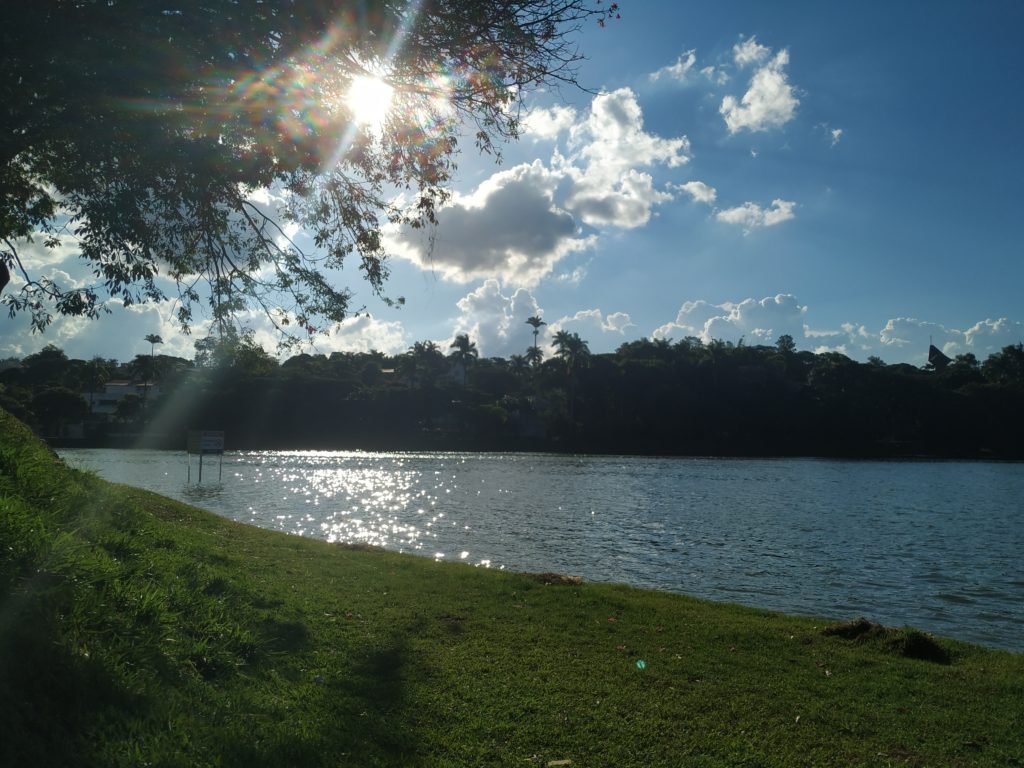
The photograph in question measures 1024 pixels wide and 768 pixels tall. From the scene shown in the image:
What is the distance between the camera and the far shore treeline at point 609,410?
3679 inches

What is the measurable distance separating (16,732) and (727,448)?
4028 inches

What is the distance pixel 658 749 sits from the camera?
570cm

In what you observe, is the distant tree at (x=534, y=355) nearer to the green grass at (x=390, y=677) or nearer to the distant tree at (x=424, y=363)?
the distant tree at (x=424, y=363)

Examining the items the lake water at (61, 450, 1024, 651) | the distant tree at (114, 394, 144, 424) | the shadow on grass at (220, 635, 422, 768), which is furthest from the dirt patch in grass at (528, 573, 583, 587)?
the distant tree at (114, 394, 144, 424)

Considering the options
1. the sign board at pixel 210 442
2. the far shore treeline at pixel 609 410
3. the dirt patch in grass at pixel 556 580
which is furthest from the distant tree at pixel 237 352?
the far shore treeline at pixel 609 410

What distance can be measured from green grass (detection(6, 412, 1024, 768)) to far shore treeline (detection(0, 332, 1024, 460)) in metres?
85.1

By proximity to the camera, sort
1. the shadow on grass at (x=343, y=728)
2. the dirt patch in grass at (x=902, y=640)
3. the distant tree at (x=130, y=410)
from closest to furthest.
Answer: the shadow on grass at (x=343, y=728) < the dirt patch in grass at (x=902, y=640) < the distant tree at (x=130, y=410)

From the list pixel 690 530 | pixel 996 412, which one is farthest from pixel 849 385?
pixel 690 530

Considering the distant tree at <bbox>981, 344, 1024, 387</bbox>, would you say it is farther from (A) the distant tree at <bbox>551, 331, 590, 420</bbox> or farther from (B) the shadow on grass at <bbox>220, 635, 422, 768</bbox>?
(B) the shadow on grass at <bbox>220, 635, 422, 768</bbox>

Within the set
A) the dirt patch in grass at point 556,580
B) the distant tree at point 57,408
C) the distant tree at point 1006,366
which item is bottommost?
the dirt patch in grass at point 556,580

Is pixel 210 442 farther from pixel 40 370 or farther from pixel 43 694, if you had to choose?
pixel 40 370

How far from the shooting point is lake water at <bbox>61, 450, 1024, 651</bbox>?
52.1ft

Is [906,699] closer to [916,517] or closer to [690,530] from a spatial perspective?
[690,530]

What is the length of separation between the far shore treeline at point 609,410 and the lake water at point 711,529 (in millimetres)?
44093
